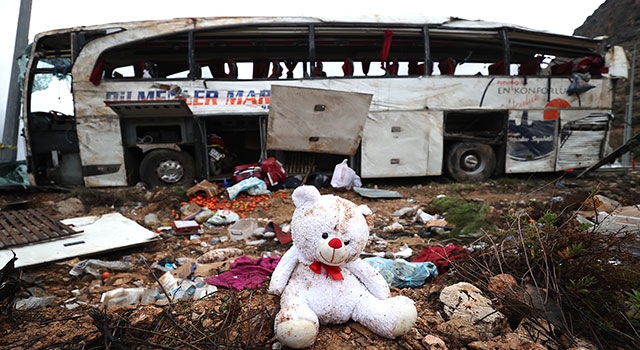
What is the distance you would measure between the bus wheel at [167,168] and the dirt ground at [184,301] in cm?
44

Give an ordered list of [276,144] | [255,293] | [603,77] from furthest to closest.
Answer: [603,77]
[276,144]
[255,293]

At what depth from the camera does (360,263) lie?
1.63m

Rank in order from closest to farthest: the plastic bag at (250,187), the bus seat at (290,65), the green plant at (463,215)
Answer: the green plant at (463,215) → the plastic bag at (250,187) → the bus seat at (290,65)

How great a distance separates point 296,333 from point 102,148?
648 centimetres

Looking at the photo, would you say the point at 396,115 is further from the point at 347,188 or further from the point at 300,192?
the point at 300,192

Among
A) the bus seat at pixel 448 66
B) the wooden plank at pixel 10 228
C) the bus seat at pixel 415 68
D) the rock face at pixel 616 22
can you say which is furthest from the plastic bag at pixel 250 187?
the rock face at pixel 616 22

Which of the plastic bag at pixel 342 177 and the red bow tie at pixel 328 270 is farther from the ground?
the red bow tie at pixel 328 270

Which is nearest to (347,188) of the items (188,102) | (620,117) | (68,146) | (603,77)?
(188,102)

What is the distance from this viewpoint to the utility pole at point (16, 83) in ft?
22.7

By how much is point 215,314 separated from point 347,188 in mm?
4804

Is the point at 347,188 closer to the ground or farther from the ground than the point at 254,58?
closer to the ground

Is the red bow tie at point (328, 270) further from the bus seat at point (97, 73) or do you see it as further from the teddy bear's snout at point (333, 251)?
the bus seat at point (97, 73)

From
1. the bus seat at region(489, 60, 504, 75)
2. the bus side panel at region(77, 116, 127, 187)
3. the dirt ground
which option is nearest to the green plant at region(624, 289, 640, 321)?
the dirt ground

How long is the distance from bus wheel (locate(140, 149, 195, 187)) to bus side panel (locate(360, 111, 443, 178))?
3656mm
